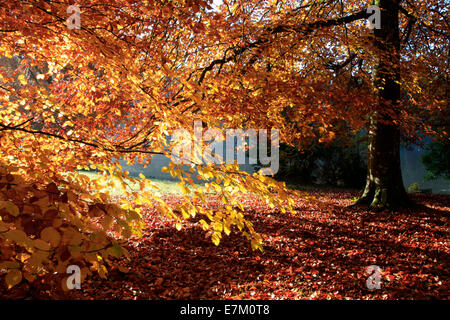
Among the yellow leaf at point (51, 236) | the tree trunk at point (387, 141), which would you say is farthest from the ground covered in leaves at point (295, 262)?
the yellow leaf at point (51, 236)

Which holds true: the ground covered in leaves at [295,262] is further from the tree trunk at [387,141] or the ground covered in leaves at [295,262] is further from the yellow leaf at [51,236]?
the yellow leaf at [51,236]

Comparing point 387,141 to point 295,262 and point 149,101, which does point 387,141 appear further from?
A: point 149,101

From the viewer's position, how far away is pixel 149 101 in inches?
132

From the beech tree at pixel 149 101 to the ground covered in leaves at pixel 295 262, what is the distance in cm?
67

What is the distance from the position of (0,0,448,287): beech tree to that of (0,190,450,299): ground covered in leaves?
67cm

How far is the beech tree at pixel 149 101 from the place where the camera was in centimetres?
186

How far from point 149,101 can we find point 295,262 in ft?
11.9

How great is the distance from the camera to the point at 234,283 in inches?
169

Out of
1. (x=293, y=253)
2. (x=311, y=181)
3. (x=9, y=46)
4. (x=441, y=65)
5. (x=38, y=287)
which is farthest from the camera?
(x=311, y=181)

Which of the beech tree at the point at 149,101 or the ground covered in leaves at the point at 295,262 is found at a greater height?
the beech tree at the point at 149,101

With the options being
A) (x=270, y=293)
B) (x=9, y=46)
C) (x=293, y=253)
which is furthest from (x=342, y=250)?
(x=9, y=46)

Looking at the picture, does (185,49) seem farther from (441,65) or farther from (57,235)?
(441,65)

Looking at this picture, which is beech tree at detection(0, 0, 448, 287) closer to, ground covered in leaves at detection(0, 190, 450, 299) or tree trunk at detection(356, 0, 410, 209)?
tree trunk at detection(356, 0, 410, 209)

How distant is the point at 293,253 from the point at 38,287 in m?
4.11
